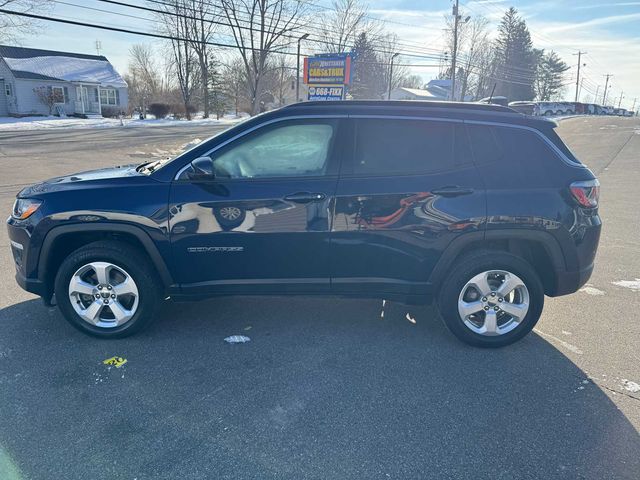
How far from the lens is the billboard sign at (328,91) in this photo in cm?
1909

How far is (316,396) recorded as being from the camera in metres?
2.95

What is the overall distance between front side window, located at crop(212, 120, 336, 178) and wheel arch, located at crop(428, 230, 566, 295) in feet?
3.86

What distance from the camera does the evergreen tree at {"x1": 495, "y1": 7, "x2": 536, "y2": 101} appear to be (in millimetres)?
73625

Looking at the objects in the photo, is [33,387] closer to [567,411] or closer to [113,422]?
[113,422]

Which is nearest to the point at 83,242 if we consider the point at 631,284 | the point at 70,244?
the point at 70,244

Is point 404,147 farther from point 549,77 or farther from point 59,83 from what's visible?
point 549,77

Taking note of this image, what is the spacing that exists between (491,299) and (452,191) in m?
0.92

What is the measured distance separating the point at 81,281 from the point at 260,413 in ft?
6.05

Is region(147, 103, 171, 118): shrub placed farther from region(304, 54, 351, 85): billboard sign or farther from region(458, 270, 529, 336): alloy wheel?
region(458, 270, 529, 336): alloy wheel

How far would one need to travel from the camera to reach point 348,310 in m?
4.25

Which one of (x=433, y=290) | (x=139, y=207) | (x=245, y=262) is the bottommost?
(x=433, y=290)

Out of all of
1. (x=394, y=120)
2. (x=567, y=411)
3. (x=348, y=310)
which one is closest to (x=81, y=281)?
(x=348, y=310)

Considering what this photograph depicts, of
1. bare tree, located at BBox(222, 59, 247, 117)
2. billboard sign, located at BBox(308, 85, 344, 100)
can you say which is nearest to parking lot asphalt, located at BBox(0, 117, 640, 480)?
billboard sign, located at BBox(308, 85, 344, 100)

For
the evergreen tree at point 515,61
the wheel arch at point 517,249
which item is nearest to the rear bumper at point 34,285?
the wheel arch at point 517,249
